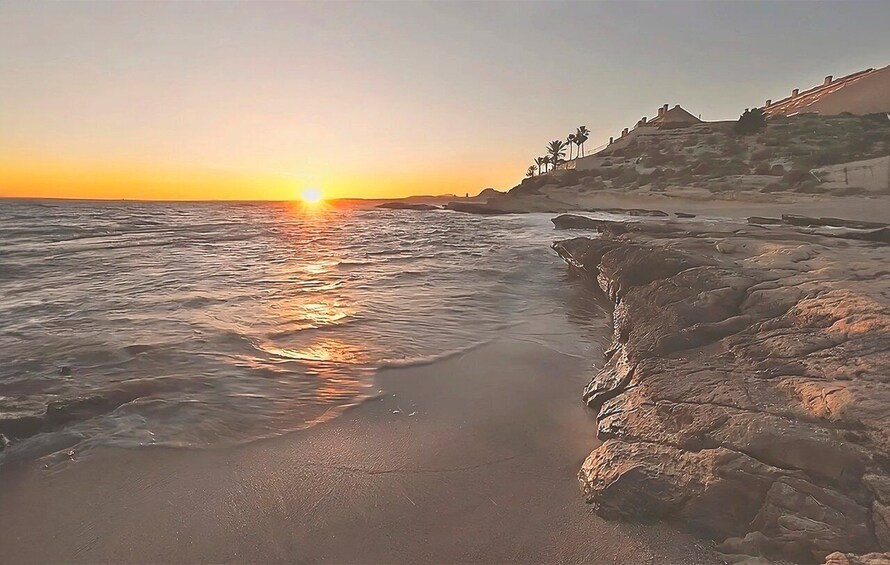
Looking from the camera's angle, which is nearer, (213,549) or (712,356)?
(213,549)

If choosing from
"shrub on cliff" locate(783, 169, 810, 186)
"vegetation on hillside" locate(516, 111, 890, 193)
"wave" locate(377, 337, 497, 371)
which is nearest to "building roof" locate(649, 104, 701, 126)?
"vegetation on hillside" locate(516, 111, 890, 193)

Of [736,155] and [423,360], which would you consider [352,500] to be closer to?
[423,360]

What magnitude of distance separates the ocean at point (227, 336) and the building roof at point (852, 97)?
6465 centimetres

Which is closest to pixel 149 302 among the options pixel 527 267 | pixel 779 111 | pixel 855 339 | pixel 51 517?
pixel 51 517

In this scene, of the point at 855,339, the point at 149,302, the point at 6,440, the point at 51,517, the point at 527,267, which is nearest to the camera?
the point at 51,517

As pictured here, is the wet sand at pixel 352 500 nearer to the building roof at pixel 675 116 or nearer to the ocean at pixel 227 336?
the ocean at pixel 227 336

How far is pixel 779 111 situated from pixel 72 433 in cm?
9136

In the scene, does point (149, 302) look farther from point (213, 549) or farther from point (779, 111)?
point (779, 111)

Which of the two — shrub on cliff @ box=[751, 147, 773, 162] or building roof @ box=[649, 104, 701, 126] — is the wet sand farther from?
building roof @ box=[649, 104, 701, 126]

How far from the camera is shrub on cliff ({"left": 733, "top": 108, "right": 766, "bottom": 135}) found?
47.0 metres

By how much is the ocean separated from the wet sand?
412 millimetres

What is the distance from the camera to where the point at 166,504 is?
296cm

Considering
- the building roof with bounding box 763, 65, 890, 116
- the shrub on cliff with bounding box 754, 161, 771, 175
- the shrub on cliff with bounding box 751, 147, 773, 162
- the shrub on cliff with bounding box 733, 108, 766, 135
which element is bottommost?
the shrub on cliff with bounding box 754, 161, 771, 175

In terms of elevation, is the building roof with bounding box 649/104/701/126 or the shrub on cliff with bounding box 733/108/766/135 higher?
the building roof with bounding box 649/104/701/126
